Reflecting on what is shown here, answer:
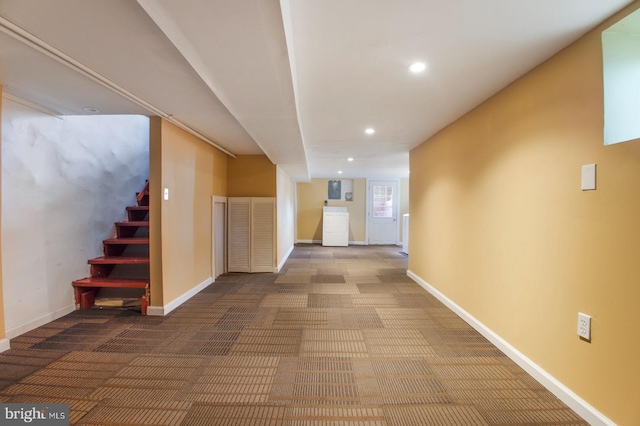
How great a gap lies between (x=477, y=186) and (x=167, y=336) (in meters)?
3.33

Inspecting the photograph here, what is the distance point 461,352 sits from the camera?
2109 millimetres

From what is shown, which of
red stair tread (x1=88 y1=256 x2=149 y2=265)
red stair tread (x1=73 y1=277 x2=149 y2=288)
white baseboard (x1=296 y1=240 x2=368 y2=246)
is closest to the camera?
red stair tread (x1=73 y1=277 x2=149 y2=288)

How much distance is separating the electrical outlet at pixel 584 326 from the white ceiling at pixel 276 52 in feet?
5.42

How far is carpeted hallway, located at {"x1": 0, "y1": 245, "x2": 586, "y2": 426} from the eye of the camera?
149cm

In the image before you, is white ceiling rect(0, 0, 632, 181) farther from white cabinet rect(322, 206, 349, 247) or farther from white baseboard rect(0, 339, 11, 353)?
white cabinet rect(322, 206, 349, 247)

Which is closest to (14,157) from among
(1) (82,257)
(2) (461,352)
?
(1) (82,257)

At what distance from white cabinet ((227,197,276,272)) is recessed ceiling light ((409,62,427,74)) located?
334 cm

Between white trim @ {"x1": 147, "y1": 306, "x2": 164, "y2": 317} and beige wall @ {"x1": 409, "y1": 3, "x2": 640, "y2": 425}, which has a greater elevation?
beige wall @ {"x1": 409, "y1": 3, "x2": 640, "y2": 425}

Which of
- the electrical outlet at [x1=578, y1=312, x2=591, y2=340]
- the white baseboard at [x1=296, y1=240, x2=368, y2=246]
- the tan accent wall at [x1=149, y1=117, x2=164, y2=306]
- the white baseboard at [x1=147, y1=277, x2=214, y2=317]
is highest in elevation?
the tan accent wall at [x1=149, y1=117, x2=164, y2=306]

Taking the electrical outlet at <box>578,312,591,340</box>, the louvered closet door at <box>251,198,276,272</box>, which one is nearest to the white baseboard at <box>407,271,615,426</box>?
the electrical outlet at <box>578,312,591,340</box>

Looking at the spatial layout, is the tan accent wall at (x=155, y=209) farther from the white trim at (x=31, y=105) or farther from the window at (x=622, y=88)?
the window at (x=622, y=88)

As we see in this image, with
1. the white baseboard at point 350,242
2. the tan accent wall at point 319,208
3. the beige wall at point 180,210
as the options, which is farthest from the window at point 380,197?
the beige wall at point 180,210

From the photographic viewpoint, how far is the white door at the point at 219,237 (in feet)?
14.2

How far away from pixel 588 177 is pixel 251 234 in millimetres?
4353
